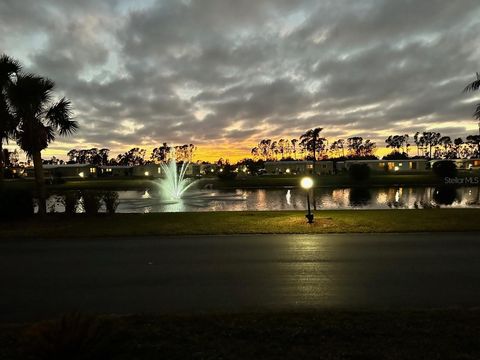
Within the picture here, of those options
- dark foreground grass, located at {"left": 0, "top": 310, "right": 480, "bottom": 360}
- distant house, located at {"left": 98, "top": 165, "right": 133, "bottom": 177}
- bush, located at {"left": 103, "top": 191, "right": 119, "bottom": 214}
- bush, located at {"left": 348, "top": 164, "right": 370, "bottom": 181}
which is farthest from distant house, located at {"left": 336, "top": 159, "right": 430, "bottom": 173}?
dark foreground grass, located at {"left": 0, "top": 310, "right": 480, "bottom": 360}

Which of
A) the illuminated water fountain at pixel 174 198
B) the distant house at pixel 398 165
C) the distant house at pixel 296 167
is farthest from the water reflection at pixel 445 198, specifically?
the distant house at pixel 296 167

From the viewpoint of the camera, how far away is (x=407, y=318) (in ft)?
14.4

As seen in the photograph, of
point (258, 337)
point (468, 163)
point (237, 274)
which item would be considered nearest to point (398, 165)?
point (468, 163)

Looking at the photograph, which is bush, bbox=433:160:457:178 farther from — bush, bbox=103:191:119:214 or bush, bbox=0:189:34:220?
bush, bbox=0:189:34:220

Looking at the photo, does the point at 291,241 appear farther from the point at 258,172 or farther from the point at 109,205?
the point at 258,172

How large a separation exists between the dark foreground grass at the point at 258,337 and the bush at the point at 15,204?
1155cm

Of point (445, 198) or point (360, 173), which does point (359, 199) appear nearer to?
point (445, 198)

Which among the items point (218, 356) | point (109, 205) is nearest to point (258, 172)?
point (109, 205)

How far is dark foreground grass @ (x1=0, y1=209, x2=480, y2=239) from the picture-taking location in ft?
36.9

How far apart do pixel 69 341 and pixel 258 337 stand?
76.5 inches

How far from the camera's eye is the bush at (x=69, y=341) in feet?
10.9

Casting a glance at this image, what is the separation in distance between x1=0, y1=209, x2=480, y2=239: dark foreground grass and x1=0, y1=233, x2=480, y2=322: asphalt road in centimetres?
109

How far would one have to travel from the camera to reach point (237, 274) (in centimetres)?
673

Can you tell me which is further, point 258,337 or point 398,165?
point 398,165
